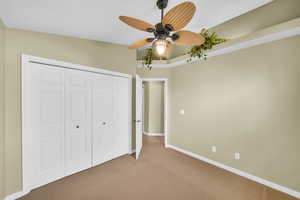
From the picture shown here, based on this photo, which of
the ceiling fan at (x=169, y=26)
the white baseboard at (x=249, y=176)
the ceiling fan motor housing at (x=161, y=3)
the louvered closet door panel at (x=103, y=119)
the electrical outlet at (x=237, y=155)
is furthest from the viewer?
the louvered closet door panel at (x=103, y=119)

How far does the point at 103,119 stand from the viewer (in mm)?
2990

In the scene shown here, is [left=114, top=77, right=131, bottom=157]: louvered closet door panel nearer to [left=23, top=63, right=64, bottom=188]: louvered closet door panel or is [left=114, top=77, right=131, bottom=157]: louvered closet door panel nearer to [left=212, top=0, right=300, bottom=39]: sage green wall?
[left=23, top=63, right=64, bottom=188]: louvered closet door panel

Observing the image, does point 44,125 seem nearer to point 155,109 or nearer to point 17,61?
point 17,61

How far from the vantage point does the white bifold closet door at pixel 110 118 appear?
114 inches

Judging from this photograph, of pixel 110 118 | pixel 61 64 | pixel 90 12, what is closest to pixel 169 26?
pixel 90 12

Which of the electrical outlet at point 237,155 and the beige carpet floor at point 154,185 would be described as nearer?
the beige carpet floor at point 154,185

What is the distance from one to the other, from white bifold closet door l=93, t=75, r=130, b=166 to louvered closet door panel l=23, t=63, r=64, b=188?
24.5 inches

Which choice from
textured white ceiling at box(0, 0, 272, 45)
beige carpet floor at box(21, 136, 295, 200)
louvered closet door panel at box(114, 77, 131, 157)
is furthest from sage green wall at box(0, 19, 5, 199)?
louvered closet door panel at box(114, 77, 131, 157)

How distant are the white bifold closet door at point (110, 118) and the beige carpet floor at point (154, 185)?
306 millimetres

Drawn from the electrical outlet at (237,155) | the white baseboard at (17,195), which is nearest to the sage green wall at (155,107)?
the electrical outlet at (237,155)

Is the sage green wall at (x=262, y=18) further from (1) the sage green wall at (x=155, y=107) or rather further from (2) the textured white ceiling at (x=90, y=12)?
(1) the sage green wall at (x=155, y=107)

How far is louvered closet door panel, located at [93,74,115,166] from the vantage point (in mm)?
2867

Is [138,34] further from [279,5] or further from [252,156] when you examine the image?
[252,156]

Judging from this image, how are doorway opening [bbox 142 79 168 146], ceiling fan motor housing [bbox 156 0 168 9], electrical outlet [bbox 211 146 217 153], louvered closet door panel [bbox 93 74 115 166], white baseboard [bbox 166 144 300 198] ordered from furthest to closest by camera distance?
doorway opening [bbox 142 79 168 146], electrical outlet [bbox 211 146 217 153], louvered closet door panel [bbox 93 74 115 166], white baseboard [bbox 166 144 300 198], ceiling fan motor housing [bbox 156 0 168 9]
